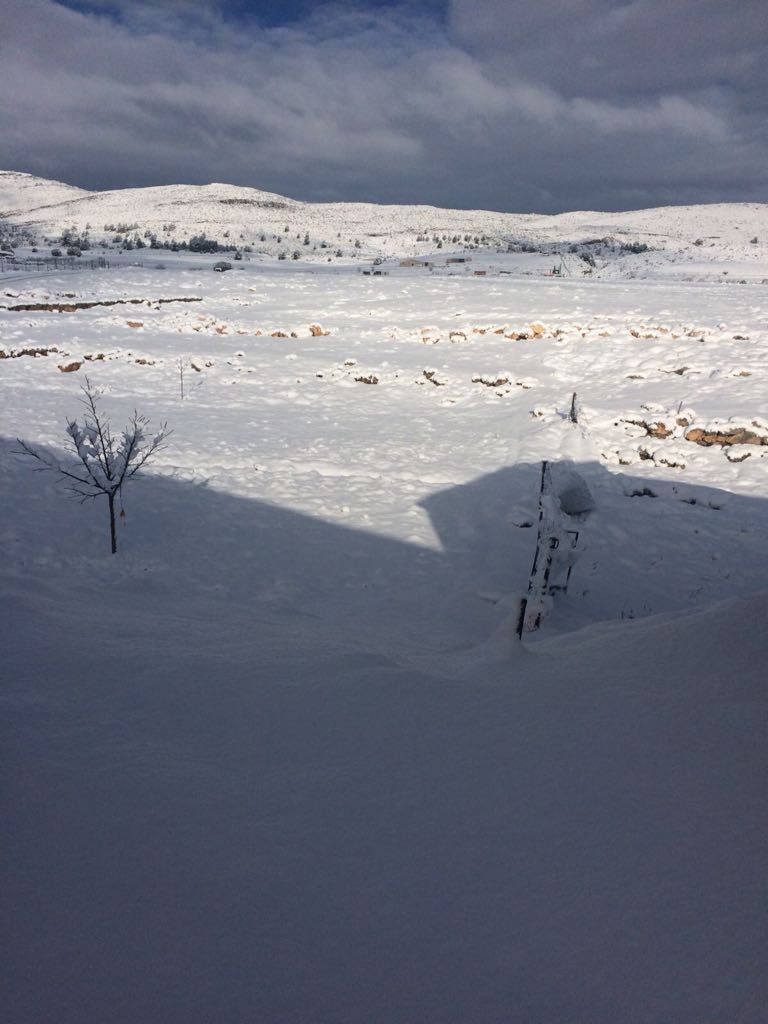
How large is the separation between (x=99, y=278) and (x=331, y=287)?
9.88 meters

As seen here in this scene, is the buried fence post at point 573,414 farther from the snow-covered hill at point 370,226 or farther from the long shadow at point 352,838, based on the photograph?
the snow-covered hill at point 370,226

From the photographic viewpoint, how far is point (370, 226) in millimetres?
66375

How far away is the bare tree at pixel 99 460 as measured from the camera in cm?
748

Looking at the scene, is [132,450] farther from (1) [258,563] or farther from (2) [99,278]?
(2) [99,278]

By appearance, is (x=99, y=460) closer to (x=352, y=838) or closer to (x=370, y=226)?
(x=352, y=838)

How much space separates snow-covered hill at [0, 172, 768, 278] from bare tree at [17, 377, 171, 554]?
32.4m

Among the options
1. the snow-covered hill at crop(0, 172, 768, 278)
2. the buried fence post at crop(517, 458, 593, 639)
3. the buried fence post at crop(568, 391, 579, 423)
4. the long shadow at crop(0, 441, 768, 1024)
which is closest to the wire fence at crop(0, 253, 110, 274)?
the snow-covered hill at crop(0, 172, 768, 278)

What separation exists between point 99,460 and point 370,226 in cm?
6640

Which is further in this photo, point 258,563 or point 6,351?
point 6,351

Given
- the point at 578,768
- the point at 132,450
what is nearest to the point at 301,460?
the point at 132,450

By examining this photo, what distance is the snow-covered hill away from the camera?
45188 mm

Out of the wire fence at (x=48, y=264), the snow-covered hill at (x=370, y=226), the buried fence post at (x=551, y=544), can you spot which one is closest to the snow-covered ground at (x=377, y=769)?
the buried fence post at (x=551, y=544)

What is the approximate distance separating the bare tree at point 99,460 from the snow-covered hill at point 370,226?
32395 millimetres

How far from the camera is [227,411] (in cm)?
1346
